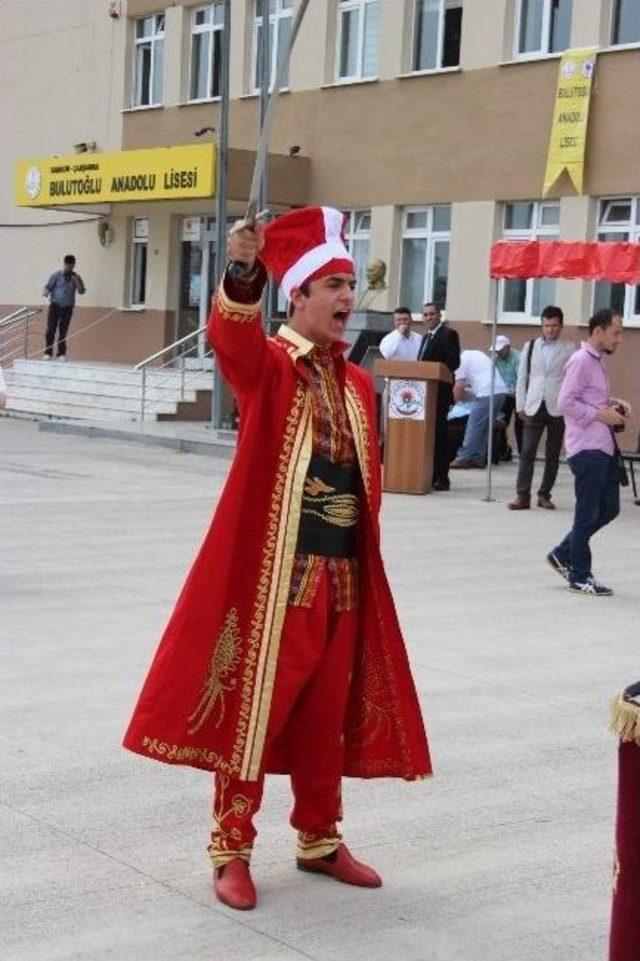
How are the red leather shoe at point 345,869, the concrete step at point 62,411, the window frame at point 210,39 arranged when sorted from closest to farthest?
the red leather shoe at point 345,869, the concrete step at point 62,411, the window frame at point 210,39

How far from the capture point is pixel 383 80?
25.1 m

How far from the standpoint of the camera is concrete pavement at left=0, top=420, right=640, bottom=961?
4.45m

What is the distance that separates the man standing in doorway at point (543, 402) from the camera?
1533 centimetres

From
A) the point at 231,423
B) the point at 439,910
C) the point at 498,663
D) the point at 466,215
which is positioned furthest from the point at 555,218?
the point at 439,910

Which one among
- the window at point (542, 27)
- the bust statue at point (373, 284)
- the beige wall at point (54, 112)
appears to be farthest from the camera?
the beige wall at point (54, 112)

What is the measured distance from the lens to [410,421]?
53.8 ft

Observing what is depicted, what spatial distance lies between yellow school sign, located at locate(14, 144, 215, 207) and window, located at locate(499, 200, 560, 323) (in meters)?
5.08

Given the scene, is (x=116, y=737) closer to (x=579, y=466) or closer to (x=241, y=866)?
(x=241, y=866)

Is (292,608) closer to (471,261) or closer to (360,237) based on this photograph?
(471,261)

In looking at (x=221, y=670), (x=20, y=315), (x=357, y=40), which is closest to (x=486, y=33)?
(x=357, y=40)

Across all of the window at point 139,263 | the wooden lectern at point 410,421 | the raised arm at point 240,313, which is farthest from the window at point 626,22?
the raised arm at point 240,313

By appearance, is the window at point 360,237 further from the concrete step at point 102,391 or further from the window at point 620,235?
the window at point 620,235

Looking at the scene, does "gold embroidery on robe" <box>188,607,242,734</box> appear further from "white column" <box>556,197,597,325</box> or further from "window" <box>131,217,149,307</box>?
"window" <box>131,217,149,307</box>

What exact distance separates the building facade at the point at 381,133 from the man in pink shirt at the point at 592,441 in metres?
10.8
